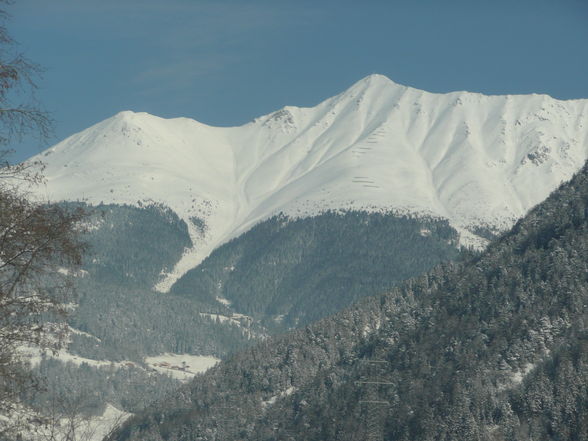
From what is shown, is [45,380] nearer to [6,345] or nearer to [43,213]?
[6,345]

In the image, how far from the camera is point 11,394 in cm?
2483

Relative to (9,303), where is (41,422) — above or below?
below

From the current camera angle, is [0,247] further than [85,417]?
No

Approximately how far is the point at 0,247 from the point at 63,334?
7.43ft

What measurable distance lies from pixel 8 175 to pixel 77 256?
7.46 ft

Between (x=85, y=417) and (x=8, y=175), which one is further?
(x=85, y=417)

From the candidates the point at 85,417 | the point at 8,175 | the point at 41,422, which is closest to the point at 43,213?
the point at 8,175

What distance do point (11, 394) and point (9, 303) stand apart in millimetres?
1937

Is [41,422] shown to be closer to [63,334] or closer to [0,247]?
[63,334]

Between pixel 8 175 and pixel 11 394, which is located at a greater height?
pixel 8 175

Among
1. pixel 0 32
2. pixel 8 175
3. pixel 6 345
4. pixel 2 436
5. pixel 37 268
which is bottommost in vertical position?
pixel 2 436

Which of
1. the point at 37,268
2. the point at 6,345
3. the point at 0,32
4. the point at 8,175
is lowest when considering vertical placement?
the point at 6,345

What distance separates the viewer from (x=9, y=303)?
24.7m

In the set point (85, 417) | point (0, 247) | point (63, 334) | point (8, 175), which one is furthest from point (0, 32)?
point (85, 417)
